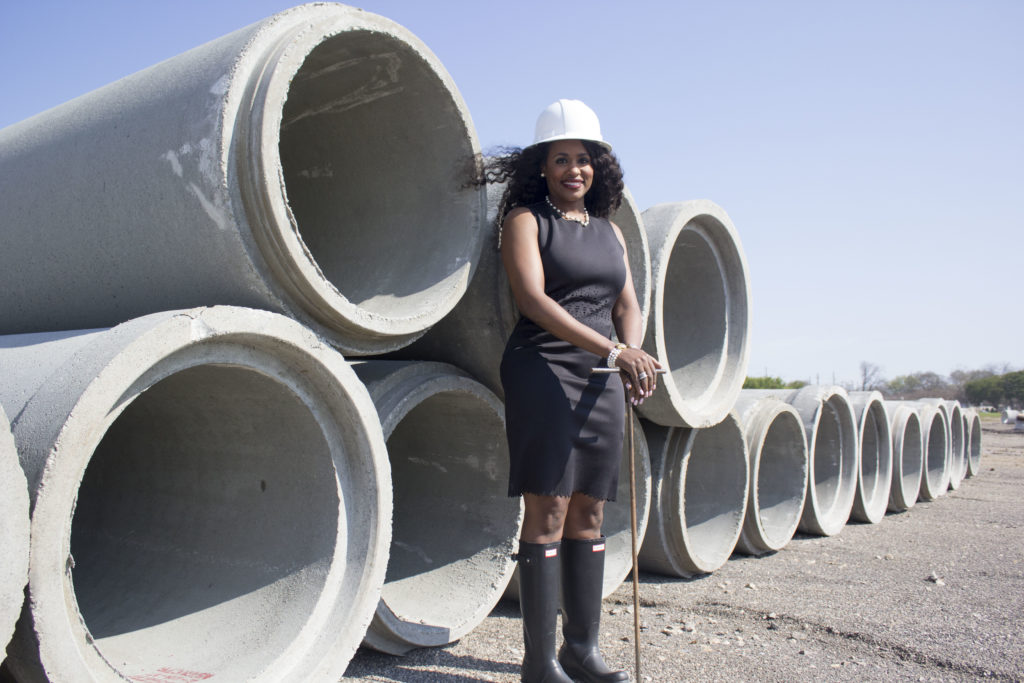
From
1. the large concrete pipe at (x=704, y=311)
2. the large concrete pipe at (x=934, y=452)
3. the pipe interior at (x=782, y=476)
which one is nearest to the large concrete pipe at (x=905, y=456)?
the large concrete pipe at (x=934, y=452)

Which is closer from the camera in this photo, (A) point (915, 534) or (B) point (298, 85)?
(B) point (298, 85)

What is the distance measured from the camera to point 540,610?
248 centimetres

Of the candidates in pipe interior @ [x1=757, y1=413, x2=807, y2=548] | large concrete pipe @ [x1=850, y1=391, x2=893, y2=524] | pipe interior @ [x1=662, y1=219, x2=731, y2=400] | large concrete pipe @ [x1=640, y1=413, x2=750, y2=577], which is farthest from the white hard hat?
large concrete pipe @ [x1=850, y1=391, x2=893, y2=524]

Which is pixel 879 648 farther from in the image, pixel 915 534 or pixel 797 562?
pixel 915 534

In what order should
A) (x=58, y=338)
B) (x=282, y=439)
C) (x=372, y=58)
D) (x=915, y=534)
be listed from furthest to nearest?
(x=915, y=534)
(x=372, y=58)
(x=282, y=439)
(x=58, y=338)

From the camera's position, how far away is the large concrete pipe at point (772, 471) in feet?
15.0

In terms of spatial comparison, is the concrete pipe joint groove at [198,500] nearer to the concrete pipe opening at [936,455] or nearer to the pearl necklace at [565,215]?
the pearl necklace at [565,215]

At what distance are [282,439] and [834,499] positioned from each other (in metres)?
4.33

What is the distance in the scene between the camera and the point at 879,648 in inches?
121

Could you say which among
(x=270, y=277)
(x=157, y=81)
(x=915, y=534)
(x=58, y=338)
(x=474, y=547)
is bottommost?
(x=915, y=534)

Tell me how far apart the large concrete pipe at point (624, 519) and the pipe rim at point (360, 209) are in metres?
1.32

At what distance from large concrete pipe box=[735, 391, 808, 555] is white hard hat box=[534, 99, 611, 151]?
88.4 inches

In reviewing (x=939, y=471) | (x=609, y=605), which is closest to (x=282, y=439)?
(x=609, y=605)

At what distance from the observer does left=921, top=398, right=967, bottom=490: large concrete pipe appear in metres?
8.46
